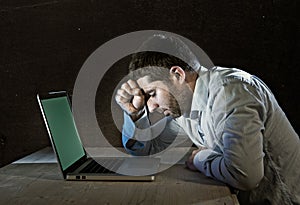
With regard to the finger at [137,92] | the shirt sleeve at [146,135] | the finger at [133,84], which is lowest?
the shirt sleeve at [146,135]

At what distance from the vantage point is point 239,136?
121 cm

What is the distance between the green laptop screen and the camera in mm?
1428

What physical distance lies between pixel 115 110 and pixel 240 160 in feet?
3.71

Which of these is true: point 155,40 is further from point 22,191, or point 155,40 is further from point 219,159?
point 22,191

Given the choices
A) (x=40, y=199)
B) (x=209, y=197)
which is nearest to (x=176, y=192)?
(x=209, y=197)

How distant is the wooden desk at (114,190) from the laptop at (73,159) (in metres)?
0.04

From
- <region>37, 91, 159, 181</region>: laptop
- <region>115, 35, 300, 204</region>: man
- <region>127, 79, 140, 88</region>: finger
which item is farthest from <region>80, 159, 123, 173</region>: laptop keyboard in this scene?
<region>127, 79, 140, 88</region>: finger

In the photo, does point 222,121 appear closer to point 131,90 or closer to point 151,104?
point 151,104

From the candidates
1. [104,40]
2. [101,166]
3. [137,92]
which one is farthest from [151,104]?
[104,40]

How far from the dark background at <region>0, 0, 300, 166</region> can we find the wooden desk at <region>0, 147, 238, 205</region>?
2.83 ft

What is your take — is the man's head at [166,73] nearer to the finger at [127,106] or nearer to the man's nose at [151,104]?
the man's nose at [151,104]

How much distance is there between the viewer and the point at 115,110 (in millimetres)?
2227

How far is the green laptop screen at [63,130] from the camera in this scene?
1.43m

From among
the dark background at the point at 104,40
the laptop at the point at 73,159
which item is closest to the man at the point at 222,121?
the laptop at the point at 73,159
